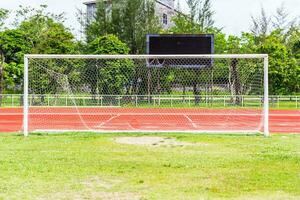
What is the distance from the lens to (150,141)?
12.9 meters

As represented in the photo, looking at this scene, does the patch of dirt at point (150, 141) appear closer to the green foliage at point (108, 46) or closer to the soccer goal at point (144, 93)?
the soccer goal at point (144, 93)

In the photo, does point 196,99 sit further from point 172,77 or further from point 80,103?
point 80,103

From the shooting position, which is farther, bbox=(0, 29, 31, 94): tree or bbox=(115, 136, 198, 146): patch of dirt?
bbox=(0, 29, 31, 94): tree

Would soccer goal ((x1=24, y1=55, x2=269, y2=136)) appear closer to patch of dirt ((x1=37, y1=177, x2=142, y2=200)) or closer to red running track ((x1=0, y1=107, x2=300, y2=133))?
red running track ((x1=0, y1=107, x2=300, y2=133))

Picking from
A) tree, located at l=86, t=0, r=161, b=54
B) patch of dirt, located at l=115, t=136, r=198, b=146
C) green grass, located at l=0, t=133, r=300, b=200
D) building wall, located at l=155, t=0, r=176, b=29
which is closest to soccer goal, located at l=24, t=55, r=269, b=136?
patch of dirt, located at l=115, t=136, r=198, b=146

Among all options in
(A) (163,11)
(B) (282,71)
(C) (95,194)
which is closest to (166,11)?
(A) (163,11)

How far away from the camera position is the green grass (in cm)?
685

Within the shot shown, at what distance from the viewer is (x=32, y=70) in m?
19.6

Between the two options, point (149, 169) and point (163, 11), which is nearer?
point (149, 169)

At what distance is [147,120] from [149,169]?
11934mm

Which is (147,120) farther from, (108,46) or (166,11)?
(166,11)

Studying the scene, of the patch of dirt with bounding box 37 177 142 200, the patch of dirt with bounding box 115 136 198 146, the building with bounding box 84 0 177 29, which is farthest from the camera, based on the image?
the building with bounding box 84 0 177 29

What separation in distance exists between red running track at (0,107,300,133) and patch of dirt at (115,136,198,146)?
3.34 meters

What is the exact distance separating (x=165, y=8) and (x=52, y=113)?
1411 inches
